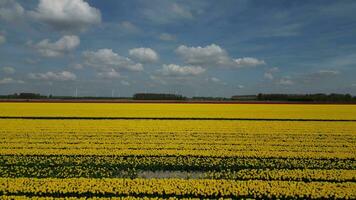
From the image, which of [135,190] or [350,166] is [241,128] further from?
[135,190]

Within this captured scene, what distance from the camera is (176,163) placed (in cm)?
1396

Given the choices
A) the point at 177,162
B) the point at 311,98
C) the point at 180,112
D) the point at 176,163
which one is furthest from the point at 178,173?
the point at 311,98

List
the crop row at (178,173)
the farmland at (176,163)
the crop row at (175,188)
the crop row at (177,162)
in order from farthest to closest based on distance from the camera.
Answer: the crop row at (177,162)
the crop row at (178,173)
the farmland at (176,163)
the crop row at (175,188)

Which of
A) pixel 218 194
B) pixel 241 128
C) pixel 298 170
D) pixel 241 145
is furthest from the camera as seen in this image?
pixel 241 128

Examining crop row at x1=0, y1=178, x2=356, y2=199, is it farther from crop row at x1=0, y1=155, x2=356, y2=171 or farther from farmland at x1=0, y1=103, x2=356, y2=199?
crop row at x1=0, y1=155, x2=356, y2=171

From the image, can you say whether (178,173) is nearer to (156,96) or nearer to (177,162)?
(177,162)

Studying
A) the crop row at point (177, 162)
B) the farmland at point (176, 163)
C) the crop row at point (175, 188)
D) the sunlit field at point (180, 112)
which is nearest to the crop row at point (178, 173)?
the farmland at point (176, 163)

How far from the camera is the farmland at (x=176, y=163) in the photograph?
1056cm

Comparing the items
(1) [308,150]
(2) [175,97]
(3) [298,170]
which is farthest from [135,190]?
(2) [175,97]

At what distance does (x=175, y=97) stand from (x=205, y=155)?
71256 millimetres

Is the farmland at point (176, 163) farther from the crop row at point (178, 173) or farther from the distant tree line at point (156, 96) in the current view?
the distant tree line at point (156, 96)

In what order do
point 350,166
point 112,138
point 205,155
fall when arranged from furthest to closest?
point 112,138, point 205,155, point 350,166

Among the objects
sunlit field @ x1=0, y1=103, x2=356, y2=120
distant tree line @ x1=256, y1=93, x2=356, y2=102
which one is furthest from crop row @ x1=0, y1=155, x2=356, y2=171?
distant tree line @ x1=256, y1=93, x2=356, y2=102

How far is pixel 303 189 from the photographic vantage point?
10.7m
